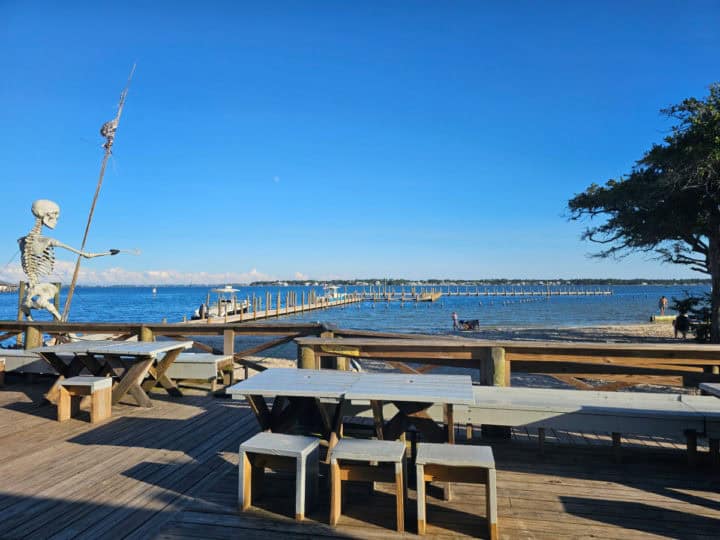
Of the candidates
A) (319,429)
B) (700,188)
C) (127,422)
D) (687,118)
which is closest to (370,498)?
(319,429)

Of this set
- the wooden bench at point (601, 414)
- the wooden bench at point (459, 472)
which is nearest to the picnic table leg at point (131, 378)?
the wooden bench at point (601, 414)

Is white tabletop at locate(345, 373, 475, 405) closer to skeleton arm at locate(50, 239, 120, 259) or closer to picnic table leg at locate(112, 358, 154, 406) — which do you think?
picnic table leg at locate(112, 358, 154, 406)

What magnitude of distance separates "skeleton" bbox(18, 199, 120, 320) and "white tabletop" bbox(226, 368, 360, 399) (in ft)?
15.1

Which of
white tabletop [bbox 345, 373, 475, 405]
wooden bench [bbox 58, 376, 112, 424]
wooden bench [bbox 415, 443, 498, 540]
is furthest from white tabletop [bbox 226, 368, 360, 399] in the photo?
wooden bench [bbox 58, 376, 112, 424]

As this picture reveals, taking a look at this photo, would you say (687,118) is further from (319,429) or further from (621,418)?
(319,429)

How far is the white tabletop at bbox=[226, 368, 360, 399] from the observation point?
9.04 ft

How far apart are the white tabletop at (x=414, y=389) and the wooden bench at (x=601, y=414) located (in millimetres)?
316

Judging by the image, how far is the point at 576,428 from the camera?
3129 millimetres

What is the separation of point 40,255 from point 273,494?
18.0 ft

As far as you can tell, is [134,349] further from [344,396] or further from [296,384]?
[344,396]

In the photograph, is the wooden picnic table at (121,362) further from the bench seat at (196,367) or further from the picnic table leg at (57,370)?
the bench seat at (196,367)

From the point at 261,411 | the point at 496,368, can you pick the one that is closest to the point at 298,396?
the point at 261,411

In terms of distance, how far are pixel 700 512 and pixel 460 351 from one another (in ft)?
6.07

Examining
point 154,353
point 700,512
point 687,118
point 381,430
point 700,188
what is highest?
point 687,118
